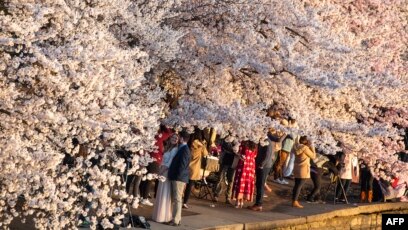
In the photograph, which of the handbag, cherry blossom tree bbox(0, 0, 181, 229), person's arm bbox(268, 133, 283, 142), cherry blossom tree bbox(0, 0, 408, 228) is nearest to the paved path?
the handbag

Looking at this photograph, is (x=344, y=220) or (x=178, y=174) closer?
(x=178, y=174)

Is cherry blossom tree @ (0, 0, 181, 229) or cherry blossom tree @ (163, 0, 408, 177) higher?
cherry blossom tree @ (163, 0, 408, 177)

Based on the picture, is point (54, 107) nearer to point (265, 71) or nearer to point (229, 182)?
point (265, 71)

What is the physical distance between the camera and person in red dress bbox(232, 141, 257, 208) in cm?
1986

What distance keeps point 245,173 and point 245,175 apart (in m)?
0.06

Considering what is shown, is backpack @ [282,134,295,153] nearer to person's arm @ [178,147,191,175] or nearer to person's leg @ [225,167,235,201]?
person's leg @ [225,167,235,201]

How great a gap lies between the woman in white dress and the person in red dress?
3.53 metres

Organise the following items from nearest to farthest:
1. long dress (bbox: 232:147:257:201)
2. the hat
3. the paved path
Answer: the paved path, the hat, long dress (bbox: 232:147:257:201)

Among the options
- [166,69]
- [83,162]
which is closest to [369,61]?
→ [166,69]

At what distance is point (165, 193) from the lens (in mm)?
16453

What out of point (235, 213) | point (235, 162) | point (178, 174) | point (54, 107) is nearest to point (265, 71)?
point (178, 174)

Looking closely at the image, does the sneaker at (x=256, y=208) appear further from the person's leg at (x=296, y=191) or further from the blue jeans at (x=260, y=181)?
the person's leg at (x=296, y=191)

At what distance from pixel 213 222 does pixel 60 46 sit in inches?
278

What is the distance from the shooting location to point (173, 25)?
17469 millimetres
